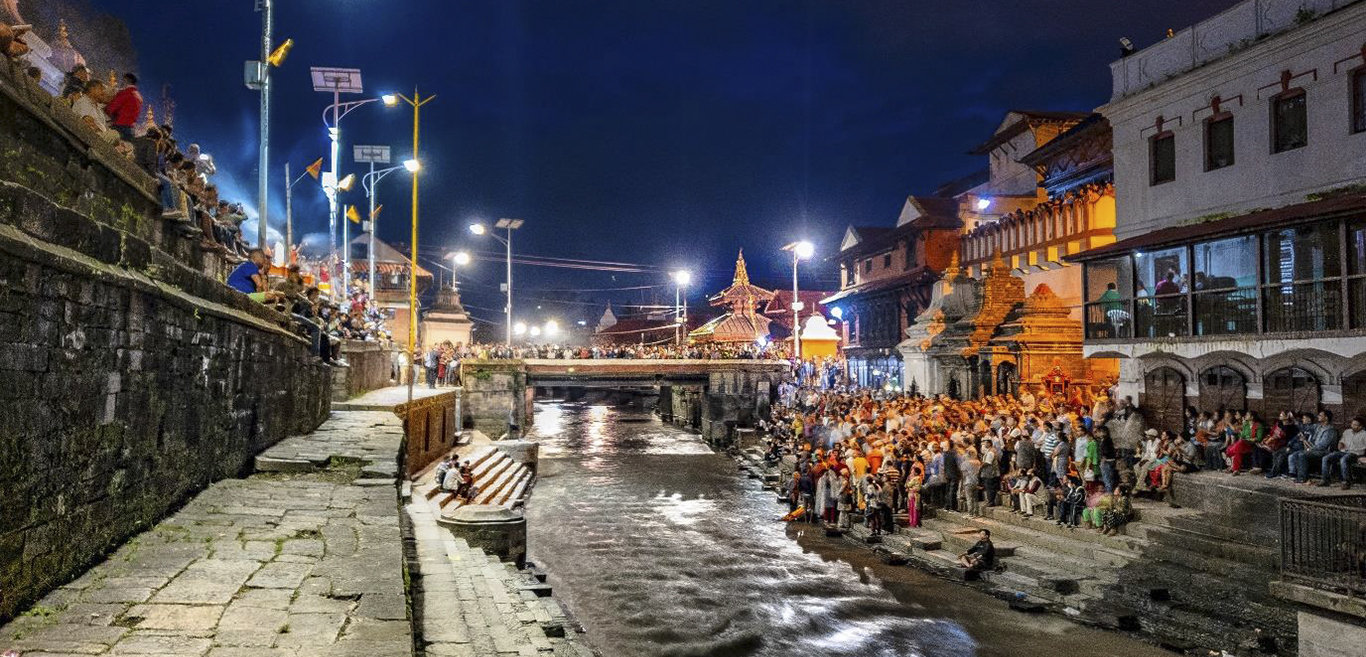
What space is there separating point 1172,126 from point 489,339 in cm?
7000

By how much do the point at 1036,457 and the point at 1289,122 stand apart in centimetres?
807

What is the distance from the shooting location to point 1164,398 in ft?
61.1

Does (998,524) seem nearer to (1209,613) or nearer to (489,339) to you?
(1209,613)

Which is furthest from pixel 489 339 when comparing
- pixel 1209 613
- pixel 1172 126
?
pixel 1209 613

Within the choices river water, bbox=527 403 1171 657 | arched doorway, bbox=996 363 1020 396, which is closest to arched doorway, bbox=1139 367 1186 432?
arched doorway, bbox=996 363 1020 396

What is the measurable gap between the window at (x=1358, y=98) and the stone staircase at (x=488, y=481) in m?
17.4

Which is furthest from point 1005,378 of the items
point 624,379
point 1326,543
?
point 624,379

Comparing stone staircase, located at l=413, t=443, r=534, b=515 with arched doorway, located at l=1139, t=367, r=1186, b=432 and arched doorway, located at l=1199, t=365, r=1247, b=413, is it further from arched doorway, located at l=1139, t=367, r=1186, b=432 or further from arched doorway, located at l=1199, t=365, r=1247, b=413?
arched doorway, located at l=1199, t=365, r=1247, b=413

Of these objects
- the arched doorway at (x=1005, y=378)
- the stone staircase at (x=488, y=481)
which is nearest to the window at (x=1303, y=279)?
the arched doorway at (x=1005, y=378)

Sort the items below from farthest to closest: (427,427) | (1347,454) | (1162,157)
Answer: (427,427) < (1162,157) < (1347,454)

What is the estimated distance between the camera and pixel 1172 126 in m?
19.4

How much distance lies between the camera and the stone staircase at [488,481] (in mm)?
19391

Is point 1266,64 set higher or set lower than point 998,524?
higher

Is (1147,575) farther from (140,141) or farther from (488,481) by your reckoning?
(488,481)
